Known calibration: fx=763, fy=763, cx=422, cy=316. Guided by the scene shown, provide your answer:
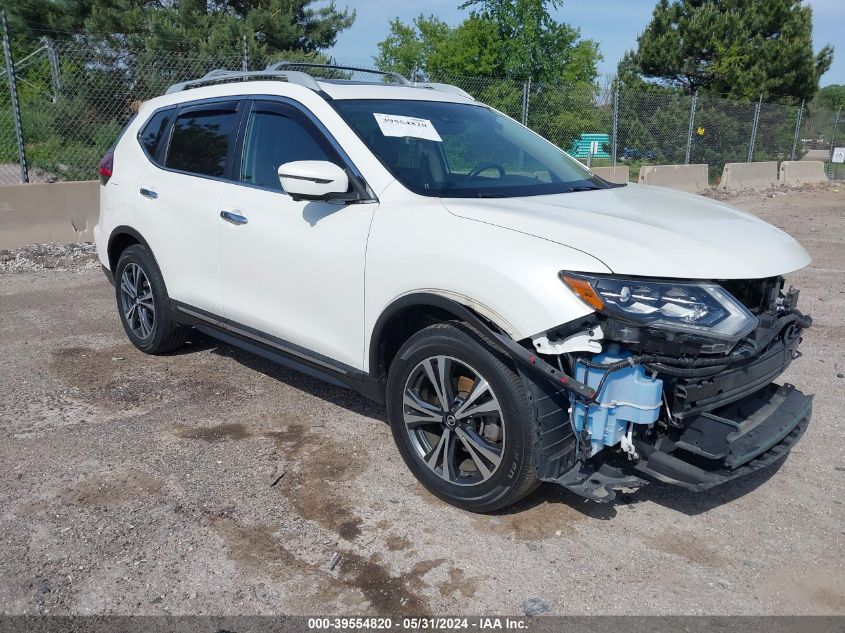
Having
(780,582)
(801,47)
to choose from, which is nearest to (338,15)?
(801,47)

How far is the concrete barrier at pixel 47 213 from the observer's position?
858 cm

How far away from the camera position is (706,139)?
787 inches

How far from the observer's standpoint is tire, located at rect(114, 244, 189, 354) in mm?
5164

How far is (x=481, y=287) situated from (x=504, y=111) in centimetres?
1212

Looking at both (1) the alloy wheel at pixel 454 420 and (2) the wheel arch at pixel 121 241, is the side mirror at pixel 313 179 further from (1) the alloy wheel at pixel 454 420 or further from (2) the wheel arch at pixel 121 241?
(2) the wheel arch at pixel 121 241

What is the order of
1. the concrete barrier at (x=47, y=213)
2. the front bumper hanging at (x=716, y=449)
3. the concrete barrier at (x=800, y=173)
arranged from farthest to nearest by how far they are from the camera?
1. the concrete barrier at (x=800, y=173)
2. the concrete barrier at (x=47, y=213)
3. the front bumper hanging at (x=716, y=449)

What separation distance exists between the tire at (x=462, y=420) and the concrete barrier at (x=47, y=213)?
6834mm

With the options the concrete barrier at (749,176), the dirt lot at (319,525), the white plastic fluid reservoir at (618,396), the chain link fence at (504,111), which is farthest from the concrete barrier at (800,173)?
the white plastic fluid reservoir at (618,396)

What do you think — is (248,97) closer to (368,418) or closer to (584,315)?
(368,418)

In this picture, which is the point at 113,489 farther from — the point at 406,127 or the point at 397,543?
the point at 406,127

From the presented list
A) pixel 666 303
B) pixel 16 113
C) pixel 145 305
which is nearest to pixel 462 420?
pixel 666 303

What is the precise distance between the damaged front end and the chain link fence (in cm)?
869

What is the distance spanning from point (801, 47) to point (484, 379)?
26853mm

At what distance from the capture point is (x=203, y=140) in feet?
15.7
